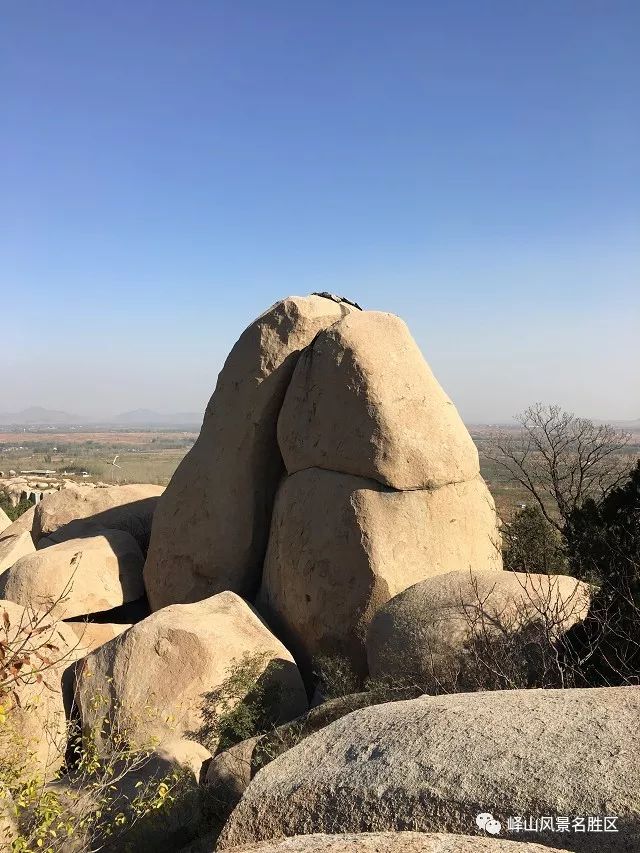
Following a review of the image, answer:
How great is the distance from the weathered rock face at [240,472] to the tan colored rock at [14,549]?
12.3ft

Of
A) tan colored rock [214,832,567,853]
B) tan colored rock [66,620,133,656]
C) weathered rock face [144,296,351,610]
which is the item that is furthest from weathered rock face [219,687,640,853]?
weathered rock face [144,296,351,610]

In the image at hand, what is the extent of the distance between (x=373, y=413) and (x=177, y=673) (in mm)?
3832

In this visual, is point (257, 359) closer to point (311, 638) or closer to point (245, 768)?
point (311, 638)

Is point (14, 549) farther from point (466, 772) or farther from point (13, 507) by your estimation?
point (13, 507)

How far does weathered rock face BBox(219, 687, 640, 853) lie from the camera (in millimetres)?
3363

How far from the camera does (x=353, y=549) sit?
886cm

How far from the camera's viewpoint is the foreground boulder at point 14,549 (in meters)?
13.1

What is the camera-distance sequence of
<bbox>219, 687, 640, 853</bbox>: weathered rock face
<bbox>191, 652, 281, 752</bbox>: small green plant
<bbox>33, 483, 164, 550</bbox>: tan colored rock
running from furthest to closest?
<bbox>33, 483, 164, 550</bbox>: tan colored rock
<bbox>191, 652, 281, 752</bbox>: small green plant
<bbox>219, 687, 640, 853</bbox>: weathered rock face

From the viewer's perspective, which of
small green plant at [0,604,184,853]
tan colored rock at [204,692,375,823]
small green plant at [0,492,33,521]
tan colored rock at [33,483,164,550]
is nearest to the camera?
small green plant at [0,604,184,853]

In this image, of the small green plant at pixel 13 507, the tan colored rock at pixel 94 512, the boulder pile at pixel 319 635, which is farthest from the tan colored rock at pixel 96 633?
the small green plant at pixel 13 507

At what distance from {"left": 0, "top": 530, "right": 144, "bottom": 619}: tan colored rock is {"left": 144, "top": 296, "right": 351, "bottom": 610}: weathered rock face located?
81 centimetres

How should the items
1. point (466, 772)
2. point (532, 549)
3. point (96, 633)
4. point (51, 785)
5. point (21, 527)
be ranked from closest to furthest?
point (466, 772), point (51, 785), point (96, 633), point (532, 549), point (21, 527)

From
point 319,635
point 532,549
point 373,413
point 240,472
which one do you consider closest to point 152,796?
point 319,635

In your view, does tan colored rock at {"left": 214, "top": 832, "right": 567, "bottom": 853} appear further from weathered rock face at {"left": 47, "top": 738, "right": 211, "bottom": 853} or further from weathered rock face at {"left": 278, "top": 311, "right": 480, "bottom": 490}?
weathered rock face at {"left": 278, "top": 311, "right": 480, "bottom": 490}
